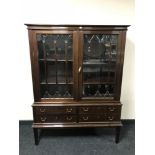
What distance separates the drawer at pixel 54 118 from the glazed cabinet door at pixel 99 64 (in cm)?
33

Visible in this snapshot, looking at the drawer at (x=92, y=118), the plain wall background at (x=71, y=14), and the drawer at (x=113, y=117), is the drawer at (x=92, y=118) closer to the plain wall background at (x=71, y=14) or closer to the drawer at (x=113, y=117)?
the drawer at (x=113, y=117)

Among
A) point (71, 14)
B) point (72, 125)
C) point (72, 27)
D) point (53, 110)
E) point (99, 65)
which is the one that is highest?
point (71, 14)

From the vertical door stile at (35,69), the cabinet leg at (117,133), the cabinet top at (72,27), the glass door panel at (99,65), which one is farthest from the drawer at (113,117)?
the cabinet top at (72,27)

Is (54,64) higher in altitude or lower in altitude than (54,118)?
higher

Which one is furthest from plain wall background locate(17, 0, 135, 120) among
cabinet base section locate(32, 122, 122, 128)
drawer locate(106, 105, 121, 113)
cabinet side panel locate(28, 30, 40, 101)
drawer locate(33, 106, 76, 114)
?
drawer locate(106, 105, 121, 113)

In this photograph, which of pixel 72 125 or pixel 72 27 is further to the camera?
pixel 72 125

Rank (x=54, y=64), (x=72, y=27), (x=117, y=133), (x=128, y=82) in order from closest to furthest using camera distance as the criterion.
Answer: (x=72, y=27) < (x=54, y=64) < (x=117, y=133) < (x=128, y=82)

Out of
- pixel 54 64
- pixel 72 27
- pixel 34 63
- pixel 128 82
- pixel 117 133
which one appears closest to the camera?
pixel 72 27

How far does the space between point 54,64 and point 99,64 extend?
1.96ft

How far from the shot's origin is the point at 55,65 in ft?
7.20

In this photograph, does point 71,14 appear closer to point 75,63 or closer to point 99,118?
point 75,63

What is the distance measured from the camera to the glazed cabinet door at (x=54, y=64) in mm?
→ 2051

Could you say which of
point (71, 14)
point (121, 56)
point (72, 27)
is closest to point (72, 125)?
point (121, 56)
